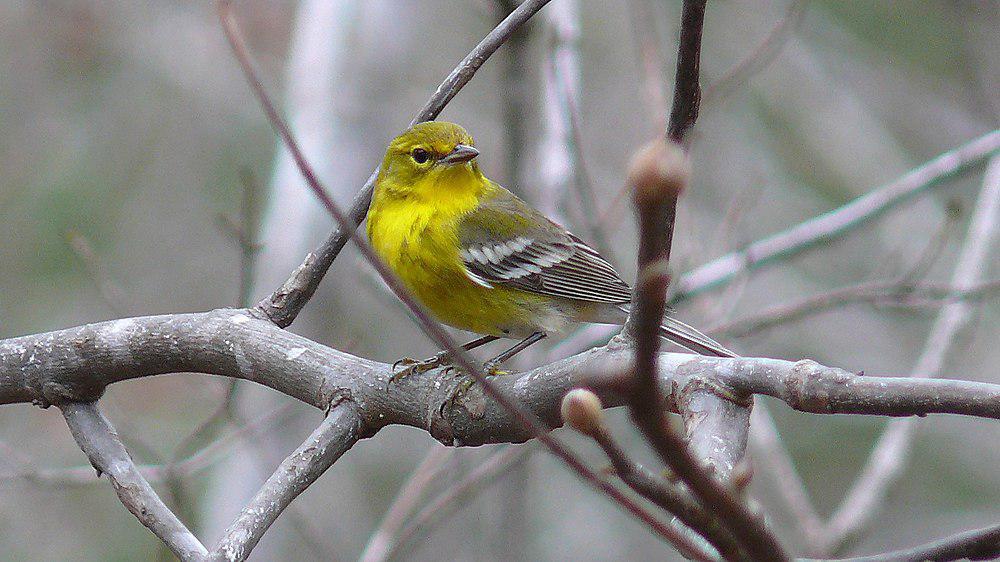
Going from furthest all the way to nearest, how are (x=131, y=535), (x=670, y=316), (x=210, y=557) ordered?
1. (x=131, y=535)
2. (x=670, y=316)
3. (x=210, y=557)

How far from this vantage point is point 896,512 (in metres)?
9.56

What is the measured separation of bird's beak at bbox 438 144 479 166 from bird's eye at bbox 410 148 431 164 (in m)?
0.06

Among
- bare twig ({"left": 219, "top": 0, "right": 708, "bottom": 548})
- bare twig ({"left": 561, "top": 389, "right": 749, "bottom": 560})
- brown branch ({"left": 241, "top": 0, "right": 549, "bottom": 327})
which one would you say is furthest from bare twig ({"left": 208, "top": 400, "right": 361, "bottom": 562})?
bare twig ({"left": 561, "top": 389, "right": 749, "bottom": 560})

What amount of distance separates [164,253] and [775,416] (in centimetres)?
636

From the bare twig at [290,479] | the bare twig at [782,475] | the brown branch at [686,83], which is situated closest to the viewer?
the brown branch at [686,83]

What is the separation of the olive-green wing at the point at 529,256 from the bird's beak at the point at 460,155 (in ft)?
0.73

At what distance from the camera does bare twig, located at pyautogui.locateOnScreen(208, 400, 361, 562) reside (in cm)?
200

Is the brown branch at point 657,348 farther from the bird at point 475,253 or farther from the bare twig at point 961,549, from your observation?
the bird at point 475,253

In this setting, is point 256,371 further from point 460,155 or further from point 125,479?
point 460,155

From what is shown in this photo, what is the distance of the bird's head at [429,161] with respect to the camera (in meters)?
4.10

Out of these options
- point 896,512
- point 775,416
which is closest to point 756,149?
point 775,416

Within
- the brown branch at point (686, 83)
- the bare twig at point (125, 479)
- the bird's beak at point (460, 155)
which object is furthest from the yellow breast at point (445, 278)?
the brown branch at point (686, 83)

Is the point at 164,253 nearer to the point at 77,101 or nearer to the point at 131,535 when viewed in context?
the point at 77,101

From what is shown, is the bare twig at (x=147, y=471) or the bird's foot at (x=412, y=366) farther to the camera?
the bare twig at (x=147, y=471)
